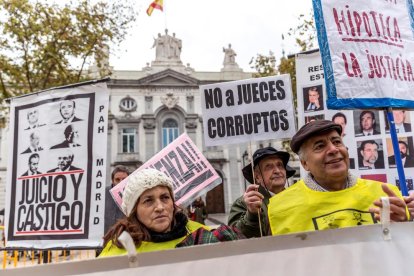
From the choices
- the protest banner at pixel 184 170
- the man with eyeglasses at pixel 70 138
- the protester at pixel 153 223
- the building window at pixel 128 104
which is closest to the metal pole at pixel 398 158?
the protester at pixel 153 223

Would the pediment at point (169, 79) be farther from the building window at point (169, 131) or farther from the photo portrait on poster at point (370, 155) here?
the photo portrait on poster at point (370, 155)

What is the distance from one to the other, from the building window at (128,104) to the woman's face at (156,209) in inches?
1073

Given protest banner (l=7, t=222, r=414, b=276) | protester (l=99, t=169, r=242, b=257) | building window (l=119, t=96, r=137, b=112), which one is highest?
building window (l=119, t=96, r=137, b=112)

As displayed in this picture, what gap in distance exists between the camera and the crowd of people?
1.83m

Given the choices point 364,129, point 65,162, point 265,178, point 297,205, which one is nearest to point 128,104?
point 364,129

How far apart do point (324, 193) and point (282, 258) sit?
0.61 meters

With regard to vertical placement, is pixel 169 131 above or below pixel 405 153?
above

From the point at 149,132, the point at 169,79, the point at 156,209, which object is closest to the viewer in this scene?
the point at 156,209

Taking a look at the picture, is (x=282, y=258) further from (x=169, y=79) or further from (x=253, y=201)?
(x=169, y=79)

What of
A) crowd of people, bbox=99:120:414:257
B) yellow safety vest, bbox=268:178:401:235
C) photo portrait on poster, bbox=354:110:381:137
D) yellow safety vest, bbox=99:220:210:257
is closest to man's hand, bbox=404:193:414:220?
crowd of people, bbox=99:120:414:257

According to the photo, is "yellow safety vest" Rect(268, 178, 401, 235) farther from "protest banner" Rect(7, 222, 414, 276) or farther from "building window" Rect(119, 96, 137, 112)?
"building window" Rect(119, 96, 137, 112)

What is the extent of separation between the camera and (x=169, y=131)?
2928cm

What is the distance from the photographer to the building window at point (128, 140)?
92.9 ft

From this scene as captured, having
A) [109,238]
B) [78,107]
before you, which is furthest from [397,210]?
[78,107]
